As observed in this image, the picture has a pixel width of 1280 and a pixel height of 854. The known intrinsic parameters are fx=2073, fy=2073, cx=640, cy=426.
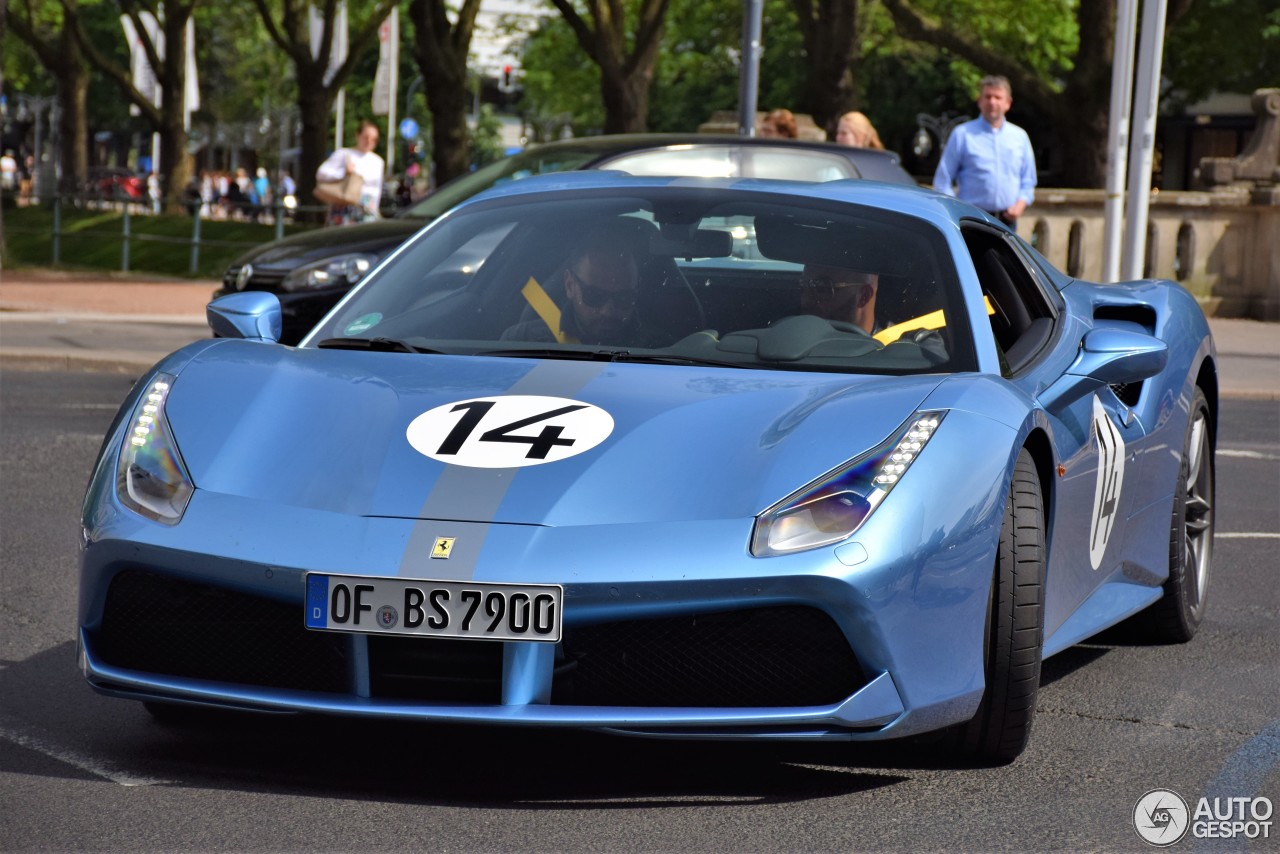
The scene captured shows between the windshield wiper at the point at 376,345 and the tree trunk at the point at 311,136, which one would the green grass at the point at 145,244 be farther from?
the windshield wiper at the point at 376,345

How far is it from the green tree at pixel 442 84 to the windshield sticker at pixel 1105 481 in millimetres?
23150

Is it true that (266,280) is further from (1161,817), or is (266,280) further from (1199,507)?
(1161,817)

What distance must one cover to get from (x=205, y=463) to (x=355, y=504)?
386 mm

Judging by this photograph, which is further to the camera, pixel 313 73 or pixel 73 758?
pixel 313 73

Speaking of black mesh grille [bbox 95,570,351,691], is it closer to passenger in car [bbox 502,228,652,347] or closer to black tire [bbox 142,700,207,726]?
black tire [bbox 142,700,207,726]

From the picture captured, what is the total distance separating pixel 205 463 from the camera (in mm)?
4188

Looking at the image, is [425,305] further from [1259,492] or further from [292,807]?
[1259,492]

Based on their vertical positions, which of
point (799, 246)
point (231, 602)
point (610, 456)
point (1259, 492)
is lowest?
point (1259, 492)

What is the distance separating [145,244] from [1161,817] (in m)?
24.9

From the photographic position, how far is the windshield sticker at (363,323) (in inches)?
197

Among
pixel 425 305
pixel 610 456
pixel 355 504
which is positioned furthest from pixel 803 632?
pixel 425 305

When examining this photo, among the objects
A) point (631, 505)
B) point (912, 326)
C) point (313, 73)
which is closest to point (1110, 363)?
point (912, 326)

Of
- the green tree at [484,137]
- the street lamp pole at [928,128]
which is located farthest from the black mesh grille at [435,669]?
the green tree at [484,137]

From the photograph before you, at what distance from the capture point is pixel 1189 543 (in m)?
6.31
